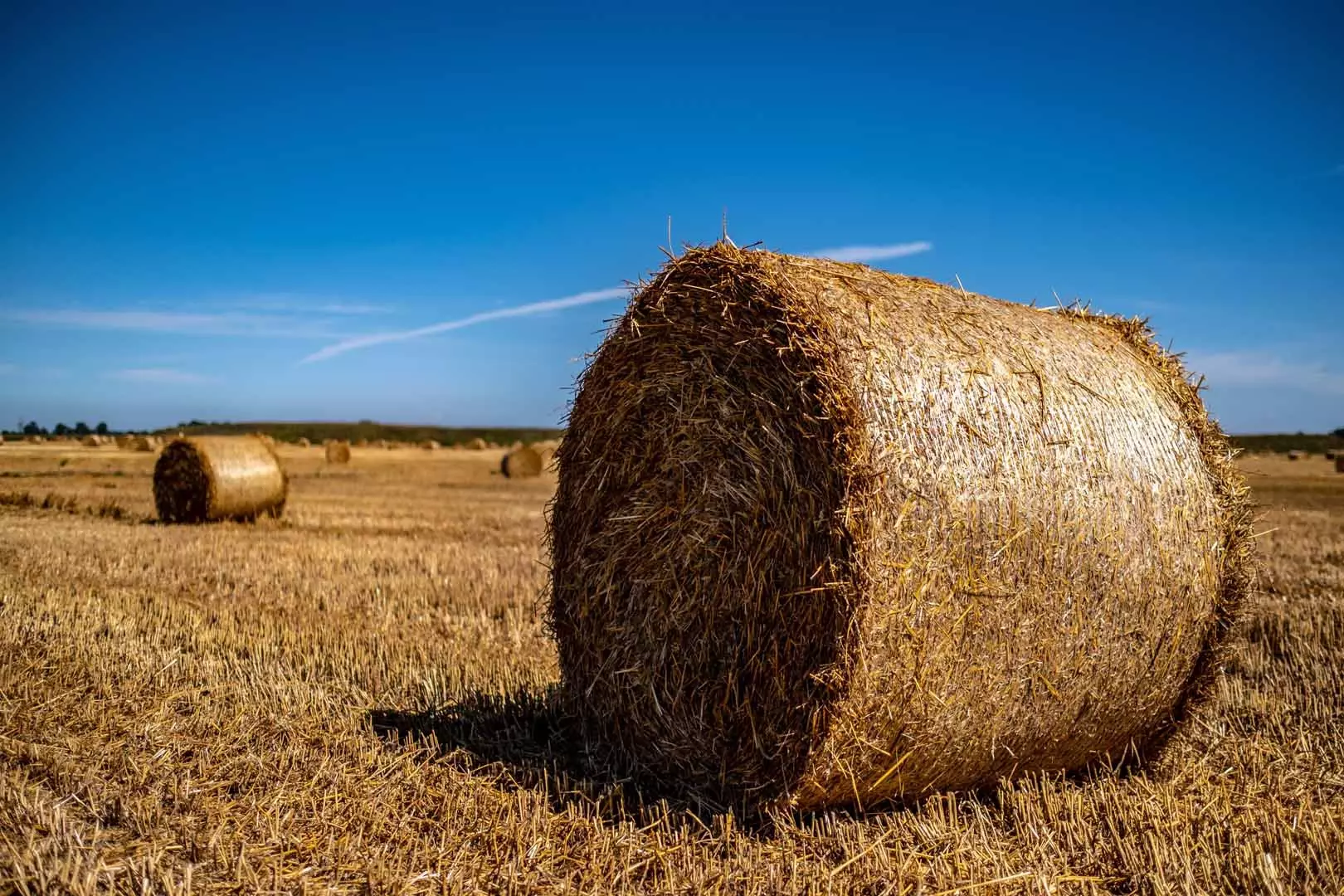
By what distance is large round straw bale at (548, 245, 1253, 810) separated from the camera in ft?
12.3

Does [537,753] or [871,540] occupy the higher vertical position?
[871,540]

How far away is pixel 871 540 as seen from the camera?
11.8 ft

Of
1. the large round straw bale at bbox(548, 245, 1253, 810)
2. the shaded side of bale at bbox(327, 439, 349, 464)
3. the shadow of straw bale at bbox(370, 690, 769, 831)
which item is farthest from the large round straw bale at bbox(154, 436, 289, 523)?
the shaded side of bale at bbox(327, 439, 349, 464)

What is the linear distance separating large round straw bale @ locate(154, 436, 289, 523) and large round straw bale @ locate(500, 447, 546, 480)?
13887 mm

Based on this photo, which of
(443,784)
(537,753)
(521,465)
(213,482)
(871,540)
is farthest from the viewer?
(521,465)

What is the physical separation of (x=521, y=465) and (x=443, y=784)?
24502 millimetres

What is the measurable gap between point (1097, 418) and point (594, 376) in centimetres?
242

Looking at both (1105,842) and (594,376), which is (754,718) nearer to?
(1105,842)

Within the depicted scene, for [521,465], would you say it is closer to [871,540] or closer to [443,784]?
[443,784]

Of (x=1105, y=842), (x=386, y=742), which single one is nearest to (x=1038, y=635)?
(x=1105, y=842)

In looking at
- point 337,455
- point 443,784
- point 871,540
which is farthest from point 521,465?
point 871,540

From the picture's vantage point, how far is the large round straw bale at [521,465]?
28109 millimetres

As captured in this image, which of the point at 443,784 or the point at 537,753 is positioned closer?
the point at 443,784

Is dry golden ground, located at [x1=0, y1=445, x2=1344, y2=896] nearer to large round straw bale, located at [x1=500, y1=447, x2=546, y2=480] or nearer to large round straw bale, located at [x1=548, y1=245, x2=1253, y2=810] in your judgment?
large round straw bale, located at [x1=548, y1=245, x2=1253, y2=810]
